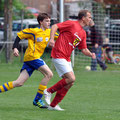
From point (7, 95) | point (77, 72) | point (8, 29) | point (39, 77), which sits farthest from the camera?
point (8, 29)

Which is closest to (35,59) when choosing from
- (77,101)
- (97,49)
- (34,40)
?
(34,40)

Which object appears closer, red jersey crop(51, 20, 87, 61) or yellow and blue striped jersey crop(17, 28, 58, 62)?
red jersey crop(51, 20, 87, 61)

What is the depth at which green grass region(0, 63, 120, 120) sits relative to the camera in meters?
6.98

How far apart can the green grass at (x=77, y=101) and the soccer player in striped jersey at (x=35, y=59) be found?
0.36 m

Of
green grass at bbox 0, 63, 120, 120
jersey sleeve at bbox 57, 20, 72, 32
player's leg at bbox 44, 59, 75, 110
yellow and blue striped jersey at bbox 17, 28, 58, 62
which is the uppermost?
jersey sleeve at bbox 57, 20, 72, 32

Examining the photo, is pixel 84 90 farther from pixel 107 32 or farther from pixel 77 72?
pixel 107 32

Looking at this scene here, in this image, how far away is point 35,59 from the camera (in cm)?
802

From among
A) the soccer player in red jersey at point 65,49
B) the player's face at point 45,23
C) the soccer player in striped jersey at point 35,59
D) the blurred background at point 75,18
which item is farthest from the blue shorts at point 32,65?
the blurred background at point 75,18

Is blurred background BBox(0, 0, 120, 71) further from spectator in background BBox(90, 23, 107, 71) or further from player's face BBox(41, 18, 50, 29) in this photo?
player's face BBox(41, 18, 50, 29)

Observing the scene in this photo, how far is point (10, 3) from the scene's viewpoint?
59.9 ft

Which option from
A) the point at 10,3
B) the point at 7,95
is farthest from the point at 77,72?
the point at 7,95

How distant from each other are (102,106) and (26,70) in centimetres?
158

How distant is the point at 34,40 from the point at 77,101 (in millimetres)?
1675

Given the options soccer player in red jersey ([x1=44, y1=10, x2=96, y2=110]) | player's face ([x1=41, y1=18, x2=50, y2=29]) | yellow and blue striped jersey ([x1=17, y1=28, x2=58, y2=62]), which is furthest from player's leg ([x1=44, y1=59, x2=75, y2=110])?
player's face ([x1=41, y1=18, x2=50, y2=29])
